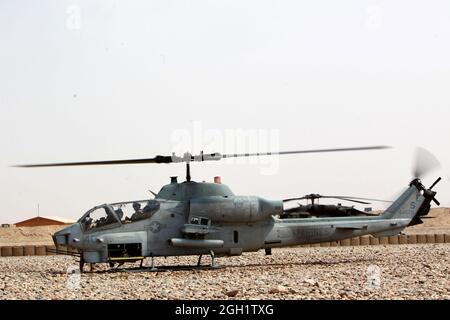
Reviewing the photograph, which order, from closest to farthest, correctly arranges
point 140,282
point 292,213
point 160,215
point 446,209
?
point 140,282 → point 160,215 → point 292,213 → point 446,209

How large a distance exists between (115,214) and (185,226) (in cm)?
Answer: 183

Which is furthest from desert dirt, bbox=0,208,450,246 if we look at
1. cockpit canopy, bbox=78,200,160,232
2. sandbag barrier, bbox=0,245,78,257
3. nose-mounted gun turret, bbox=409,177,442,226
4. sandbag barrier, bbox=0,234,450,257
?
cockpit canopy, bbox=78,200,160,232

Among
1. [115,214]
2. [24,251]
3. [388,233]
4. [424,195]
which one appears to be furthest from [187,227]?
[24,251]

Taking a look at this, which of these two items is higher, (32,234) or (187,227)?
(187,227)

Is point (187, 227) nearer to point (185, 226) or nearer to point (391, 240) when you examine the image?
point (185, 226)

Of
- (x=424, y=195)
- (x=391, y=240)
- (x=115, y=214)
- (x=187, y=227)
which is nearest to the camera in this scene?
(x=115, y=214)

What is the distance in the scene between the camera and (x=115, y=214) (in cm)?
1812

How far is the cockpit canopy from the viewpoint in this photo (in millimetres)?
Answer: 18062

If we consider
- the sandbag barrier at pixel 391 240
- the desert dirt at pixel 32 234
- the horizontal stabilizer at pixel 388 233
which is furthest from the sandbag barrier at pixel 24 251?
the desert dirt at pixel 32 234

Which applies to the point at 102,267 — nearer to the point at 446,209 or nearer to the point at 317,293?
the point at 317,293

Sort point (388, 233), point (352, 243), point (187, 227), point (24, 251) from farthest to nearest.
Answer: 1. point (352, 243)
2. point (24, 251)
3. point (388, 233)
4. point (187, 227)

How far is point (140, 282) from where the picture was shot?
15.4 metres
